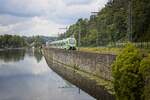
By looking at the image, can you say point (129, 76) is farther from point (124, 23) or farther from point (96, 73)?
point (124, 23)

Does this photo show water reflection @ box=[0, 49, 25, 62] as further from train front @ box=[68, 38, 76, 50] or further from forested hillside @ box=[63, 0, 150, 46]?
train front @ box=[68, 38, 76, 50]

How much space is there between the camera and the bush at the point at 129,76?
773 inches

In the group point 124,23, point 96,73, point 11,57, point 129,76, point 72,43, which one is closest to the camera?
point 129,76

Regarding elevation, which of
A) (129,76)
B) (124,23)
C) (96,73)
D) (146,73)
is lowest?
(96,73)

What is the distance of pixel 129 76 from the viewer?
65.2 feet

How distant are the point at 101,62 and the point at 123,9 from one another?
33.9 m

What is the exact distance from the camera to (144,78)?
62.5ft

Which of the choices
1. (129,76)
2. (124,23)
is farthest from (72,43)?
(129,76)

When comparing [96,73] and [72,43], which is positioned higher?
[72,43]

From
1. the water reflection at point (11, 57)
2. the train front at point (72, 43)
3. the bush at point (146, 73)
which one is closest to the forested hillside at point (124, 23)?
the train front at point (72, 43)

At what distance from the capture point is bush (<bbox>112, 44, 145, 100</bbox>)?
64.4 ft

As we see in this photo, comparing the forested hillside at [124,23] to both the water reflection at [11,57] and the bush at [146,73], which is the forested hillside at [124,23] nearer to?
the bush at [146,73]

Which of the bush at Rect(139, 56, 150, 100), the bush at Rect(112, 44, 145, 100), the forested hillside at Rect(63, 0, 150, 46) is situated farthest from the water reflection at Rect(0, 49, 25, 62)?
the bush at Rect(139, 56, 150, 100)

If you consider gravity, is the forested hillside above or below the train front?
above
